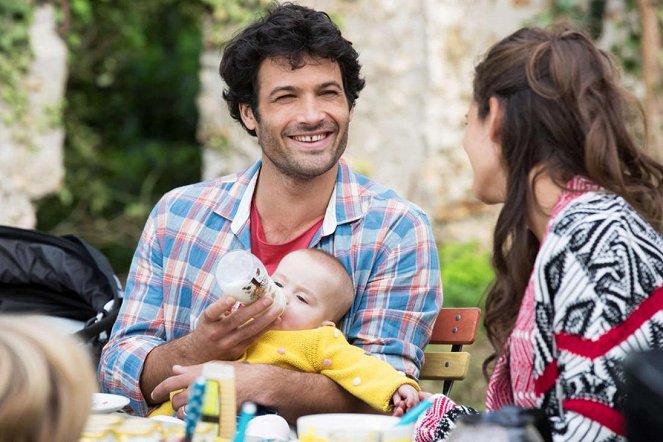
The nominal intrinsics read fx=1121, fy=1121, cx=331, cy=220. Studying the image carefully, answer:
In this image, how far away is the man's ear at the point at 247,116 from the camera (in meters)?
3.54

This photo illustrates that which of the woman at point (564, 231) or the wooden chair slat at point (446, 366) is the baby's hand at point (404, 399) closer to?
the woman at point (564, 231)

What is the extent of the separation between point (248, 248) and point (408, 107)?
3479mm

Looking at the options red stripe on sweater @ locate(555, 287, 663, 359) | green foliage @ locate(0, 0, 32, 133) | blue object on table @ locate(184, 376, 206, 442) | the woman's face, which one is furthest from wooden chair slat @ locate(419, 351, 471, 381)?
green foliage @ locate(0, 0, 32, 133)

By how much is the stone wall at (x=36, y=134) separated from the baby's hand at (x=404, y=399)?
143 inches

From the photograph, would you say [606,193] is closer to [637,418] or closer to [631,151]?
[631,151]

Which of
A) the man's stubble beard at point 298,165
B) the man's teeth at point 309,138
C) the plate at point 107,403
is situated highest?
the man's teeth at point 309,138

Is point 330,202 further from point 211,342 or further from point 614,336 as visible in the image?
point 614,336

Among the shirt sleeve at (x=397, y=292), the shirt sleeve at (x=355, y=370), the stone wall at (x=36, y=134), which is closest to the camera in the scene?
the shirt sleeve at (x=355, y=370)

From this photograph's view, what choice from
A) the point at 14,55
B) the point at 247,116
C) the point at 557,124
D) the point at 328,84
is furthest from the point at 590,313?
the point at 14,55

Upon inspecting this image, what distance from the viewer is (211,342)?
2.88 meters

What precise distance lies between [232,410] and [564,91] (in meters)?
0.93

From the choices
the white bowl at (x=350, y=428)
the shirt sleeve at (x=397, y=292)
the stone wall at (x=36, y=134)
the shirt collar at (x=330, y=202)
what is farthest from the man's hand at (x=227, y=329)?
the stone wall at (x=36, y=134)

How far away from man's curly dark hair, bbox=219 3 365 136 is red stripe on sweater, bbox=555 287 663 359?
A: 1456 mm

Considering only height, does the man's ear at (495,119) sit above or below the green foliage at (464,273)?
above
